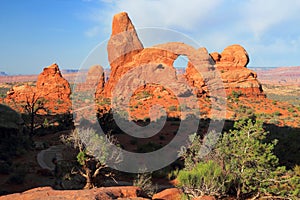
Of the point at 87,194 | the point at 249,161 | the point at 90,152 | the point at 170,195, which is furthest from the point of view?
the point at 90,152

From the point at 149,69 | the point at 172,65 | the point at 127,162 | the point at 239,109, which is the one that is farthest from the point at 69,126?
the point at 239,109

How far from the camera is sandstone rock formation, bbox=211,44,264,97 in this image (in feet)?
130

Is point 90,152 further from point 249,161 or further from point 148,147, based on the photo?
point 148,147

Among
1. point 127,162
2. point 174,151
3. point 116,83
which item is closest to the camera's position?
point 127,162

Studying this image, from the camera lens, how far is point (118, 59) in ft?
143

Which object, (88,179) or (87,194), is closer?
(87,194)

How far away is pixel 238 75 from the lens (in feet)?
129

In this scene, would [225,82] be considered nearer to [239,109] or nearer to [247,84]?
[247,84]

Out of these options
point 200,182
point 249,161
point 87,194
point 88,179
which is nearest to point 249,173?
point 249,161

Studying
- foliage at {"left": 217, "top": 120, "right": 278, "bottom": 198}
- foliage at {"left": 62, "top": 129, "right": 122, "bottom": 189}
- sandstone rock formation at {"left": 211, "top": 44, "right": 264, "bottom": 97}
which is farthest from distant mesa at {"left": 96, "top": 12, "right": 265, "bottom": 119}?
foliage at {"left": 217, "top": 120, "right": 278, "bottom": 198}

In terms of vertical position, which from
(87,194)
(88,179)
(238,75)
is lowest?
(88,179)

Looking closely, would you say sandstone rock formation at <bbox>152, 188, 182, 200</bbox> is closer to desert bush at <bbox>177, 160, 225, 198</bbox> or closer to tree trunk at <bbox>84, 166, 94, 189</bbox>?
desert bush at <bbox>177, 160, 225, 198</bbox>

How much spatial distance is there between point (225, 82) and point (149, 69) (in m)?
Answer: 11.2

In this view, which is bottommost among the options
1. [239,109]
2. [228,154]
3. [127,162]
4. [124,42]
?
[127,162]
